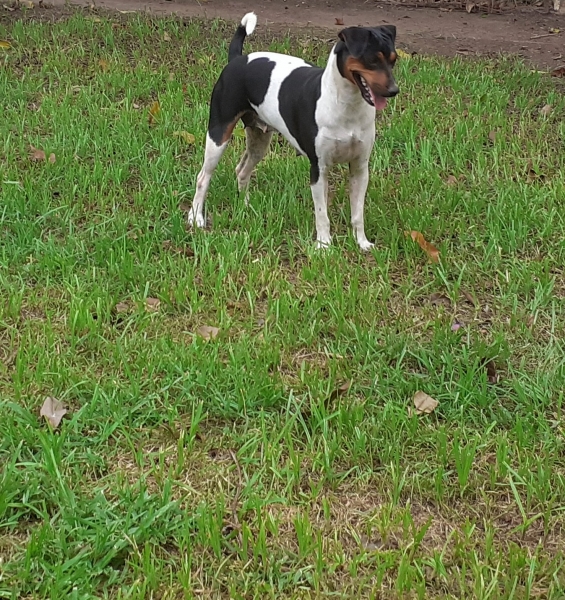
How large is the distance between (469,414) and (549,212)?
1968 millimetres

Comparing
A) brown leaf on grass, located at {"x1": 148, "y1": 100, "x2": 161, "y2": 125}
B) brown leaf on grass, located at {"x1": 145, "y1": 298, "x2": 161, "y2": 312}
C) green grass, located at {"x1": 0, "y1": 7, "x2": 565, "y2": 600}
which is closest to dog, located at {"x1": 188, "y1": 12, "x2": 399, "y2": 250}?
green grass, located at {"x1": 0, "y1": 7, "x2": 565, "y2": 600}

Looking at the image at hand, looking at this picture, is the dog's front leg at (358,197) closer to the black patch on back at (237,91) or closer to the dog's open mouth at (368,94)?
the dog's open mouth at (368,94)

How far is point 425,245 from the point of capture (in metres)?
3.94

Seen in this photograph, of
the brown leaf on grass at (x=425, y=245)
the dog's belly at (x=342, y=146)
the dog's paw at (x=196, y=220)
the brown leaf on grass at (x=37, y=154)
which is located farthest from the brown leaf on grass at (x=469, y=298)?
the brown leaf on grass at (x=37, y=154)

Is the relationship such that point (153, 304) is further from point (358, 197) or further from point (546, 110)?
point (546, 110)

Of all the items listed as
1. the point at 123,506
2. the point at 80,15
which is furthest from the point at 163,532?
the point at 80,15

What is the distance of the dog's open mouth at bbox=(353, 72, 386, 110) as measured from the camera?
3525 mm

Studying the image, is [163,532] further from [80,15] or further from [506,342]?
[80,15]

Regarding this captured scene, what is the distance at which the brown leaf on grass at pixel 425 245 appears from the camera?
385 cm

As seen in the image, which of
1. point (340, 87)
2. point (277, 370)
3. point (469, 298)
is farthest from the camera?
point (340, 87)

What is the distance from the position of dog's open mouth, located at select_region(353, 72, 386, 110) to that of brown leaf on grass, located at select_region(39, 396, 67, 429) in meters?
2.00

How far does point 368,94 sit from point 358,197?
66cm

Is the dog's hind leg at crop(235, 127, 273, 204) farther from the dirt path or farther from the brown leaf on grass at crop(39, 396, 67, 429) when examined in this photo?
the dirt path

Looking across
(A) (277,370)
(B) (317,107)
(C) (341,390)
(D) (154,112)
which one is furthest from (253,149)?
(C) (341,390)
